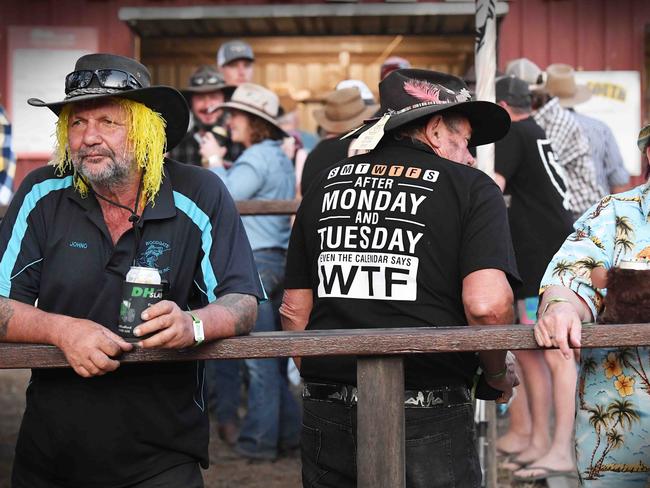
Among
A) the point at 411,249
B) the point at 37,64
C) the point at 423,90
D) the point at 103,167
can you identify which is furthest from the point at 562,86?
the point at 103,167

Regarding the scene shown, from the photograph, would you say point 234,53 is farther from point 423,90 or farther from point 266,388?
point 423,90

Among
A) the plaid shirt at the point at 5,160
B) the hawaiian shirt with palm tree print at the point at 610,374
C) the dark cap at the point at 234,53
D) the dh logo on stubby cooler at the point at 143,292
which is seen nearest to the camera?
the dh logo on stubby cooler at the point at 143,292

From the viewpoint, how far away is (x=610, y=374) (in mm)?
3047

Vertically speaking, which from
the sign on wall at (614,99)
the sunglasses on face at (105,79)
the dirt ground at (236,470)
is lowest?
the dirt ground at (236,470)

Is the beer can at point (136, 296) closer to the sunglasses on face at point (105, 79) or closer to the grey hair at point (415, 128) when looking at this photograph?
the sunglasses on face at point (105, 79)

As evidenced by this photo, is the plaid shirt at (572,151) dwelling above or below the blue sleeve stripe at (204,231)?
above

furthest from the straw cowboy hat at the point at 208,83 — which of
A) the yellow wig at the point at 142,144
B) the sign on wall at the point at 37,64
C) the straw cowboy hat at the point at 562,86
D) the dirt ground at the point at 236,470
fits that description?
the yellow wig at the point at 142,144

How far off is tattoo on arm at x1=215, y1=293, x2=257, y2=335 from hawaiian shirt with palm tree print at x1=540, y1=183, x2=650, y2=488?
84cm

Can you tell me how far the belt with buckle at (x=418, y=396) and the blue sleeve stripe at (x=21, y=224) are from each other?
90cm

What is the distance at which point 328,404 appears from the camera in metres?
3.02

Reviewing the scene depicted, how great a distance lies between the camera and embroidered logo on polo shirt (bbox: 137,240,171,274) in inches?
116

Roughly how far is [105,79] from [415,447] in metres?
1.32

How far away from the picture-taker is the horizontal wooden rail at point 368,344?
2.64 m

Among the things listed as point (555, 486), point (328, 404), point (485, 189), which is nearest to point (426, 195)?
point (485, 189)
